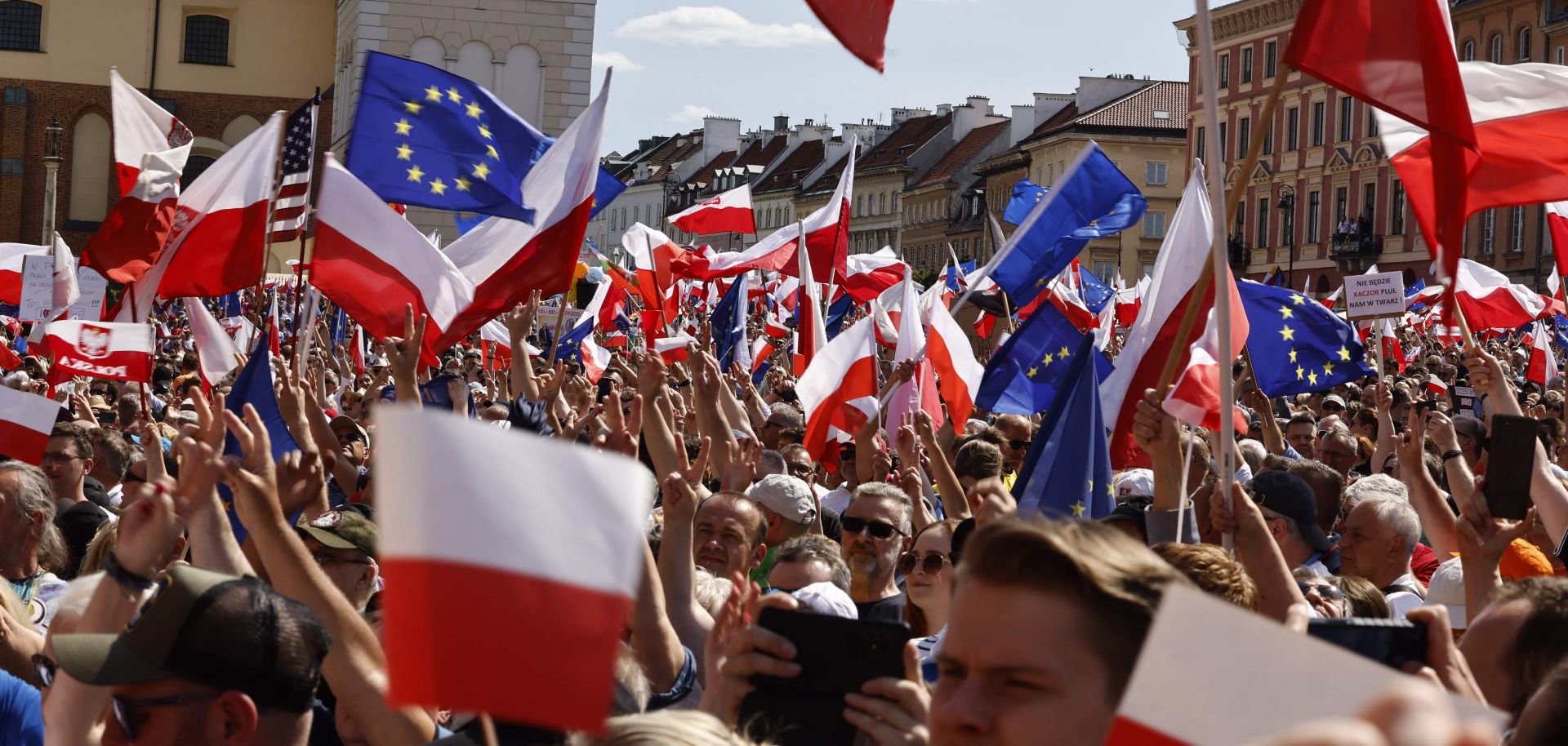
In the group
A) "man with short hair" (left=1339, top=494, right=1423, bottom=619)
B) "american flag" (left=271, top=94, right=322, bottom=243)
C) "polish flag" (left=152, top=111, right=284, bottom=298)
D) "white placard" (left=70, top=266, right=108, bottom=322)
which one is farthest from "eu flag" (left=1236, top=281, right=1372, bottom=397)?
"white placard" (left=70, top=266, right=108, bottom=322)

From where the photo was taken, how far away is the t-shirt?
5.50 metres

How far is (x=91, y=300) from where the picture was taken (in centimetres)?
1644

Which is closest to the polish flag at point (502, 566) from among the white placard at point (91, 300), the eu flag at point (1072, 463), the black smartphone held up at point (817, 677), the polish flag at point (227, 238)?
the black smartphone held up at point (817, 677)

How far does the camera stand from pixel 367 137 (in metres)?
8.55

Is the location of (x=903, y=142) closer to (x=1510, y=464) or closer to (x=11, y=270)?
(x=11, y=270)

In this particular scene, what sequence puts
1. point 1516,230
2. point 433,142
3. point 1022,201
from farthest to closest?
point 1516,230 → point 1022,201 → point 433,142

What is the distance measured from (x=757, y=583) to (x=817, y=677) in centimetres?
265

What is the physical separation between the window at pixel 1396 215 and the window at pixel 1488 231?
518 cm

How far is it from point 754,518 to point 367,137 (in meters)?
3.66

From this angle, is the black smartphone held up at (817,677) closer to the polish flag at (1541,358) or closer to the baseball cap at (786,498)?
the baseball cap at (786,498)

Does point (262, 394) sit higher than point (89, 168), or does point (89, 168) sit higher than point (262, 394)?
point (89, 168)

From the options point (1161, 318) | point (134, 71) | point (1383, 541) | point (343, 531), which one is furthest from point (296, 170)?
point (134, 71)

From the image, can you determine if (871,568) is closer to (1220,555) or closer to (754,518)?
(754,518)

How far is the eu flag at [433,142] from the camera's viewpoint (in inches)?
335
